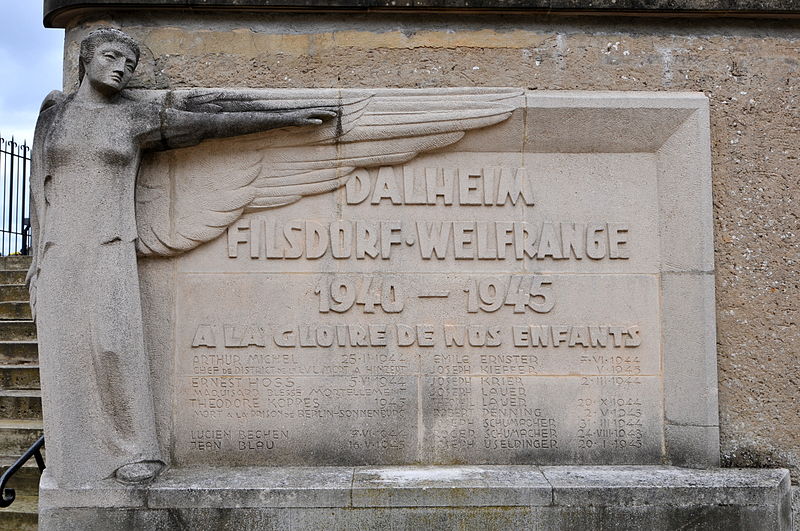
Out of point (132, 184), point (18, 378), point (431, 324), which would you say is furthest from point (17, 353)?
point (431, 324)

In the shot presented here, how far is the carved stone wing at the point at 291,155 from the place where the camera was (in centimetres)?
369

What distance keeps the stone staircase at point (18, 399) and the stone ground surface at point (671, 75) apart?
9.27 feet

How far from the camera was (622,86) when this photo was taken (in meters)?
3.84

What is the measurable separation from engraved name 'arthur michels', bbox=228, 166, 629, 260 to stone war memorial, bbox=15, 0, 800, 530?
12mm

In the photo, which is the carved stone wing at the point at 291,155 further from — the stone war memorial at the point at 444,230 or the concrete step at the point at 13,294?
the concrete step at the point at 13,294

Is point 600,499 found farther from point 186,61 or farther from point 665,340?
point 186,61

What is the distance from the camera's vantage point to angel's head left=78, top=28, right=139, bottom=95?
348cm

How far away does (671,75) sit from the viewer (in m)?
3.87

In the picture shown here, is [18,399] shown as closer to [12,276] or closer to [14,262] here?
[12,276]

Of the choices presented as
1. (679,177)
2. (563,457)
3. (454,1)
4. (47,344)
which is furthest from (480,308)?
(47,344)

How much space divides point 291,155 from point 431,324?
3.71 feet

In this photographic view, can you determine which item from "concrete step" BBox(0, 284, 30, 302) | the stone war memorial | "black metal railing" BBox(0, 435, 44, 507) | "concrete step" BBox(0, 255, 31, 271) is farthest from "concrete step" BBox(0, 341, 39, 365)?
the stone war memorial

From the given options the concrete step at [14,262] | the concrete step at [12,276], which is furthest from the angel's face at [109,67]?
the concrete step at [14,262]

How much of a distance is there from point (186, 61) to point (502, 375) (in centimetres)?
231
